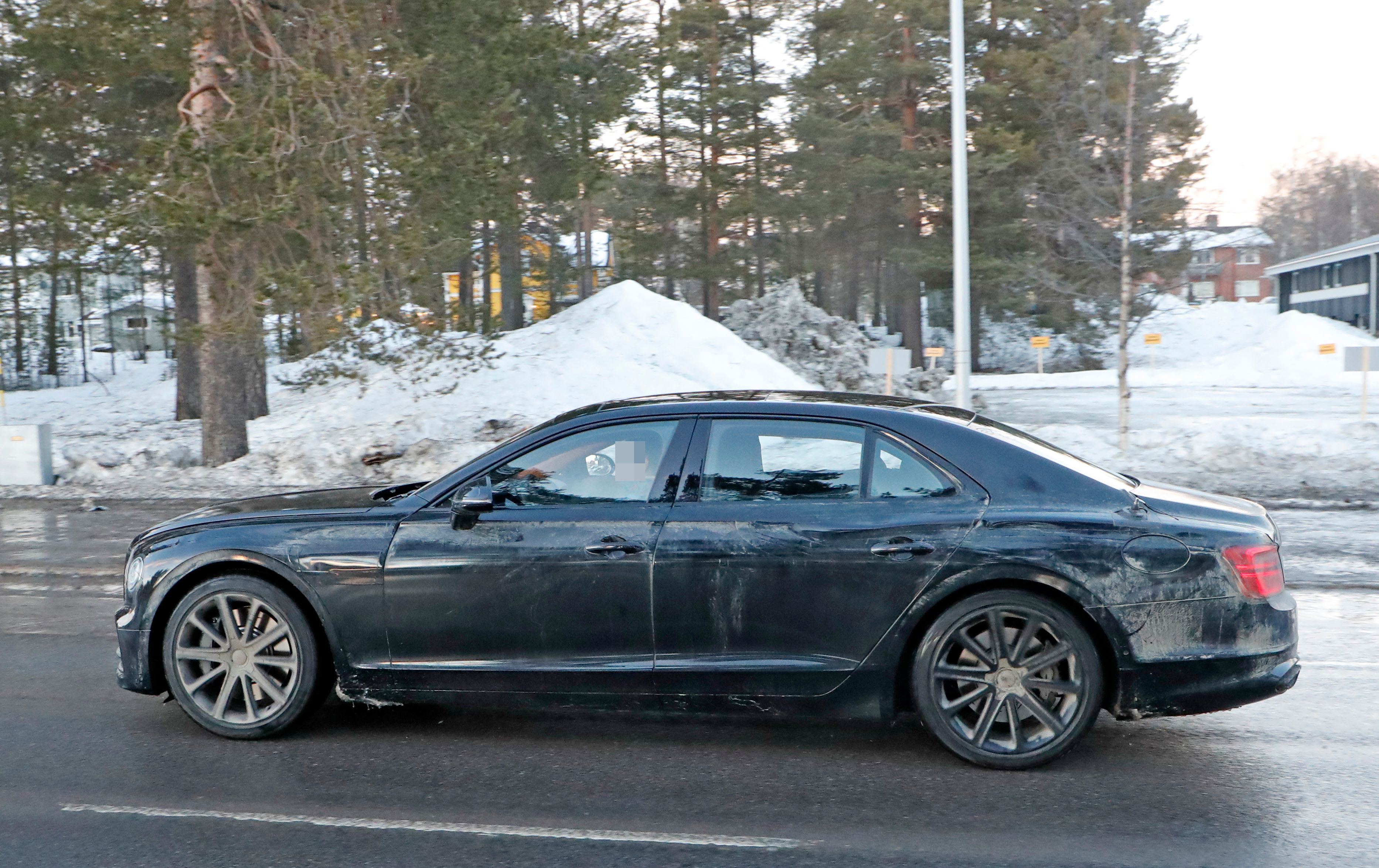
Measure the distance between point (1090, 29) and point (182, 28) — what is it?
68.8 feet

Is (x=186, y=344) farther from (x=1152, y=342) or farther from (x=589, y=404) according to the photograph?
(x=1152, y=342)

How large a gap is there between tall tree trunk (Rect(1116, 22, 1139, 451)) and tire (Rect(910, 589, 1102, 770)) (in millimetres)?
12888

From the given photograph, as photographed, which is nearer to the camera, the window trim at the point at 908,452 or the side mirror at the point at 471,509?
the window trim at the point at 908,452

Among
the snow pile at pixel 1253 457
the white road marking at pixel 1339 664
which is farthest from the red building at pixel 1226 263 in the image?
the white road marking at pixel 1339 664

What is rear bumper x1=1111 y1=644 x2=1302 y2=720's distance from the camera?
15.6ft

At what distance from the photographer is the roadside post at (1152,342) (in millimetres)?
35969

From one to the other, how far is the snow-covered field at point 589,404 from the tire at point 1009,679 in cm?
688

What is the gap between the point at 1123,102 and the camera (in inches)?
710

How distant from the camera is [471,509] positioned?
17.1 ft

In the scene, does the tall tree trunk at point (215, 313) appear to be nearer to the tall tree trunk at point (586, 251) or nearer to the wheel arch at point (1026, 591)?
the wheel arch at point (1026, 591)

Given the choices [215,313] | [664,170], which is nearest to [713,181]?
[664,170]

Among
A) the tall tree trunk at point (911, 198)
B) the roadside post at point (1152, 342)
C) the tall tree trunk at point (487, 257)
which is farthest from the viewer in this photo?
the tall tree trunk at point (911, 198)

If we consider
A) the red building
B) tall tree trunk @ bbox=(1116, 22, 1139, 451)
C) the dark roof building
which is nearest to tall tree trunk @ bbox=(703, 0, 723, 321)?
the red building

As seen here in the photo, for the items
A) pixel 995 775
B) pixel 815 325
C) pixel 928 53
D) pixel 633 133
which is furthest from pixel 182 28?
pixel 928 53
